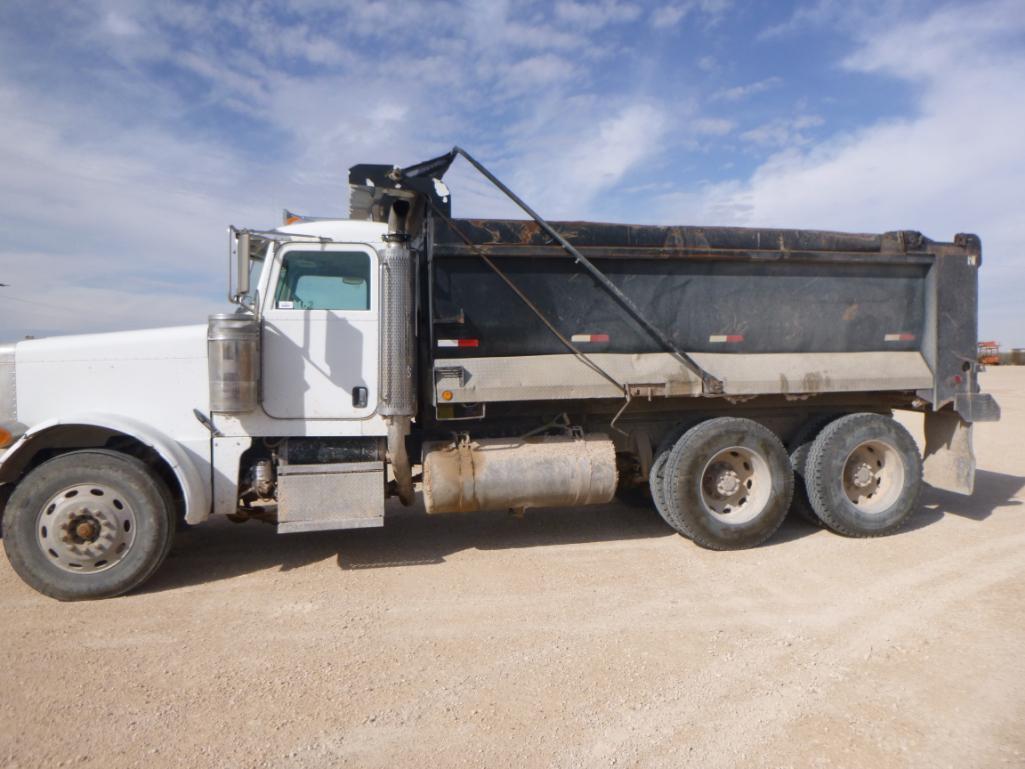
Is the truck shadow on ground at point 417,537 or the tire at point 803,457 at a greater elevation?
the tire at point 803,457

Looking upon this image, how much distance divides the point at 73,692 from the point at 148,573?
1.34 meters

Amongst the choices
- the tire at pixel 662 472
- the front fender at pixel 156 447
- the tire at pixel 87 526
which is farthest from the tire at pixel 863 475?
the tire at pixel 87 526

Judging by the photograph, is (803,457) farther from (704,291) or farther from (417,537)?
(417,537)

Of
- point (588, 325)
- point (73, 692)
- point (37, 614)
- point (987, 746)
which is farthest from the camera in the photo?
point (588, 325)

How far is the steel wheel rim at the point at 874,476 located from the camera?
5977 mm

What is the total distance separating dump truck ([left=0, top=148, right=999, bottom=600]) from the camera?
15.3 ft

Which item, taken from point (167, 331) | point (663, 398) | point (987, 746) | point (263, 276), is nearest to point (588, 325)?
point (663, 398)

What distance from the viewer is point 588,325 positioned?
213 inches

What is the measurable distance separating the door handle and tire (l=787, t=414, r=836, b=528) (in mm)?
3852

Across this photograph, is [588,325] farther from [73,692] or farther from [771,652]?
[73,692]

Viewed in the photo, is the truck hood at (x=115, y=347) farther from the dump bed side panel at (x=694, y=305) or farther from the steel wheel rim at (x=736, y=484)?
the steel wheel rim at (x=736, y=484)

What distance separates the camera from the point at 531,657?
369 cm

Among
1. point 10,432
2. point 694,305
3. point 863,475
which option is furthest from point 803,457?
point 10,432

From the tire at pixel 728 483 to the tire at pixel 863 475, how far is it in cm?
36
